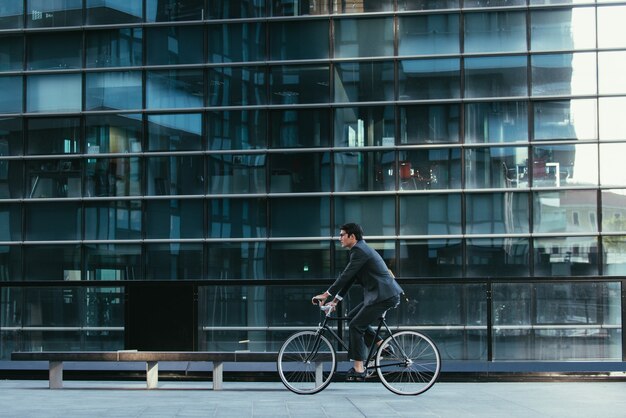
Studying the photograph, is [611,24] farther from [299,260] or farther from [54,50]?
[54,50]

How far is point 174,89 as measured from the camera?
1878cm

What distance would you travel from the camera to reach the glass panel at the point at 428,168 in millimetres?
17984

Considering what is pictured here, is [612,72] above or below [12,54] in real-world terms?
below

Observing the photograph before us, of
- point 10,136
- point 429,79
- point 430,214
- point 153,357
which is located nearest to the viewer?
point 153,357

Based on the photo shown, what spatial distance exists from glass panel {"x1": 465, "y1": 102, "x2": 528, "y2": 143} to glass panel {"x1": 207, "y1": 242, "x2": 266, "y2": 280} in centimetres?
416

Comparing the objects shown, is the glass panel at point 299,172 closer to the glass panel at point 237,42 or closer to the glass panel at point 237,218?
the glass panel at point 237,218

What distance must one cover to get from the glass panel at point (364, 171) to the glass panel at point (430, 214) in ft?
1.49

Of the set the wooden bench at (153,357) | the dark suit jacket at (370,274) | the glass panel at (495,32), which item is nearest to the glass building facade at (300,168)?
the glass panel at (495,32)

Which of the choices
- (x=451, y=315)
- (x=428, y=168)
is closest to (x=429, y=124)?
(x=428, y=168)

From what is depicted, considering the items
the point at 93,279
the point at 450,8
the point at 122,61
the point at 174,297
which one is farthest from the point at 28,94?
the point at 450,8

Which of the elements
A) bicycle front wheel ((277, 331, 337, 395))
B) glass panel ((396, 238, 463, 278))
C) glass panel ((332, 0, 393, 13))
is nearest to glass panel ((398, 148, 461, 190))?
glass panel ((396, 238, 463, 278))

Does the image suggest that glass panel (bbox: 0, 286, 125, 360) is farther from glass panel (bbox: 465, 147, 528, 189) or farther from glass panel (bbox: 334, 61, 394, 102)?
glass panel (bbox: 465, 147, 528, 189)

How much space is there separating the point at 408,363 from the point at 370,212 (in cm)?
659

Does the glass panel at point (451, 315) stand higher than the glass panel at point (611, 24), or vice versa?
the glass panel at point (611, 24)
